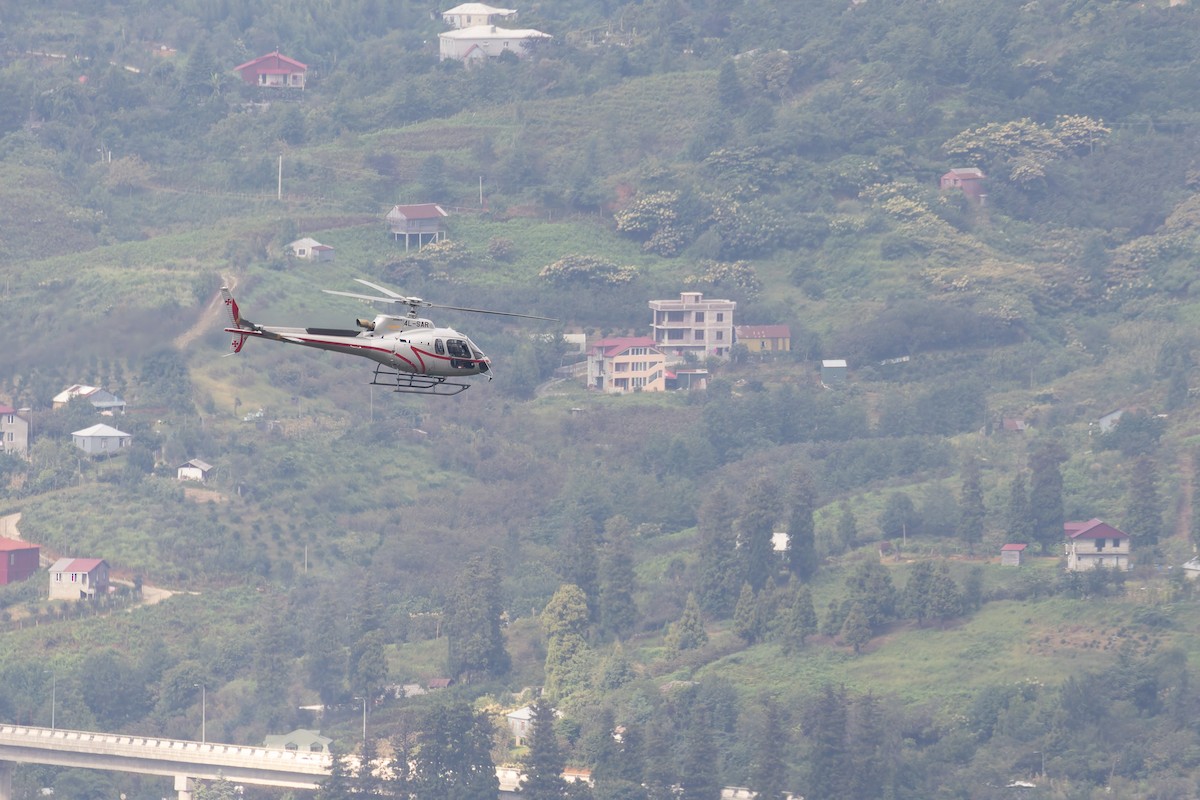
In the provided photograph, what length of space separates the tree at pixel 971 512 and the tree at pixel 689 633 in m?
13.4

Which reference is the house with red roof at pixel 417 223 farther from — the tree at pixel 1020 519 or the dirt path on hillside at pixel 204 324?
the tree at pixel 1020 519

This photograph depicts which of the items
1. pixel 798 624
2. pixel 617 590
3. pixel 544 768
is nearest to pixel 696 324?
pixel 617 590

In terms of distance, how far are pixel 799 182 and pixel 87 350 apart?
65.9 meters

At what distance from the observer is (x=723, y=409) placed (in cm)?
15188

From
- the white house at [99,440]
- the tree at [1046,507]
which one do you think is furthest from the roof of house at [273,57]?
the tree at [1046,507]

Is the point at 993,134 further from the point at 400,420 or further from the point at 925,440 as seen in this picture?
the point at 400,420

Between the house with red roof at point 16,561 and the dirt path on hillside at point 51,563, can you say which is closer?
the dirt path on hillside at point 51,563

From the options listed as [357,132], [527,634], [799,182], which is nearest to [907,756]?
[527,634]

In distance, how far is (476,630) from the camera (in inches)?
5049

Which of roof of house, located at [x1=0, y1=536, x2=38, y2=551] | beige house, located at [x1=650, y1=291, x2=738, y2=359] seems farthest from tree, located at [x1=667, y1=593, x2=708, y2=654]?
beige house, located at [x1=650, y1=291, x2=738, y2=359]

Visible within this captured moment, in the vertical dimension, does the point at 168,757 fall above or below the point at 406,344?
below

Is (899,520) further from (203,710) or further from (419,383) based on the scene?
(419,383)

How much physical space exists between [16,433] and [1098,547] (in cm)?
5240

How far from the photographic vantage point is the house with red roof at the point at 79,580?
131625mm
